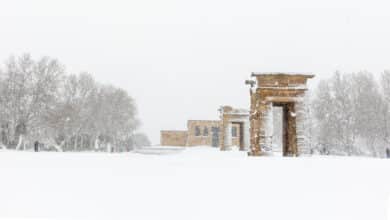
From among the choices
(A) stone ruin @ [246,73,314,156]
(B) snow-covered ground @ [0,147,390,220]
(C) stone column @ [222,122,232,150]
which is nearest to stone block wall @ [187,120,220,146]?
(C) stone column @ [222,122,232,150]

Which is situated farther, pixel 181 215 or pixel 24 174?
pixel 24 174

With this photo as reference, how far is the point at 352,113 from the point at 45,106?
1347 inches

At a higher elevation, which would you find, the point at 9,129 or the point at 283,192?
the point at 9,129

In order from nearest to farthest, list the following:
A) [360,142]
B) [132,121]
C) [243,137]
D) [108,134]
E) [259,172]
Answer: [259,172]
[243,137]
[360,142]
[108,134]
[132,121]

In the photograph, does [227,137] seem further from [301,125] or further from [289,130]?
[301,125]

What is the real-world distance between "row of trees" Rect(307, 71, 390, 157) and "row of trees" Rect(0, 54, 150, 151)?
24.9m

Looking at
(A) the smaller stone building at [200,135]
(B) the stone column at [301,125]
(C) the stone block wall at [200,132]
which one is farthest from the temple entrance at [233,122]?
(C) the stone block wall at [200,132]

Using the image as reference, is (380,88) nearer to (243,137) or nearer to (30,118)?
(243,137)

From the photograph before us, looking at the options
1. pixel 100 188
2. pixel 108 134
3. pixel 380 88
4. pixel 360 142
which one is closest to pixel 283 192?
pixel 100 188

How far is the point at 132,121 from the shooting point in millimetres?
68500

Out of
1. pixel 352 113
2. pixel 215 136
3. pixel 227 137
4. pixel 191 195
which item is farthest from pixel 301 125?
pixel 215 136

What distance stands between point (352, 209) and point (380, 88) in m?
43.4

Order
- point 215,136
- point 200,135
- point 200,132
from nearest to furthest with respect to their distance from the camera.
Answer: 1. point 215,136
2. point 200,135
3. point 200,132

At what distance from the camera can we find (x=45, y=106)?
130 ft
